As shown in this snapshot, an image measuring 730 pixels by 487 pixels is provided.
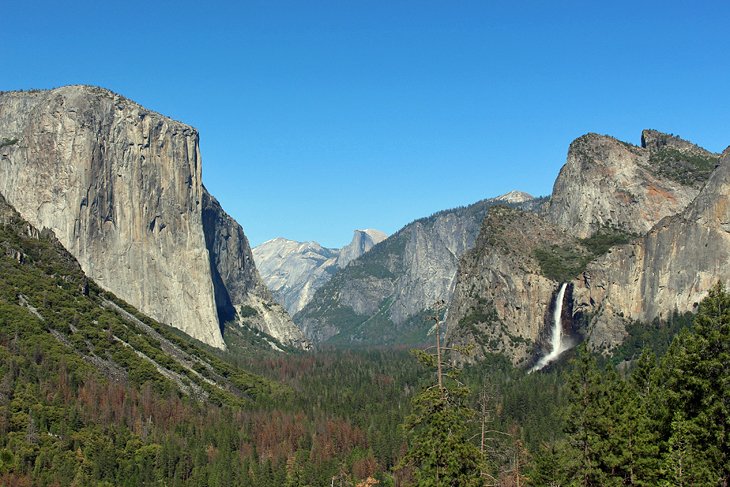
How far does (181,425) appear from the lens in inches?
5846

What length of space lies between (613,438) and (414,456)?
642 inches

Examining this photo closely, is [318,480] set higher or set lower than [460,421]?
lower

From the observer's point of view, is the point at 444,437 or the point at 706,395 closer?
the point at 444,437

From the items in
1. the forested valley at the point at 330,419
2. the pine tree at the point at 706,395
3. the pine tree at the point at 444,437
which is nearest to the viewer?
the pine tree at the point at 444,437

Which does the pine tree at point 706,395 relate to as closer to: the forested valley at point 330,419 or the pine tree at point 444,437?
the forested valley at point 330,419

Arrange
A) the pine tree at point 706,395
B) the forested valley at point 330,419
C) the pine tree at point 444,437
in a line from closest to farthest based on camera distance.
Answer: the pine tree at point 444,437, the pine tree at point 706,395, the forested valley at point 330,419

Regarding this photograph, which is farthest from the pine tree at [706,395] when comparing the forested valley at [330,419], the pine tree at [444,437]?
the pine tree at [444,437]

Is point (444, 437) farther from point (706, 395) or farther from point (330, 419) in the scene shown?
point (330, 419)

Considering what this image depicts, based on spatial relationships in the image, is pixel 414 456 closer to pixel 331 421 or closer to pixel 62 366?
Result: pixel 331 421

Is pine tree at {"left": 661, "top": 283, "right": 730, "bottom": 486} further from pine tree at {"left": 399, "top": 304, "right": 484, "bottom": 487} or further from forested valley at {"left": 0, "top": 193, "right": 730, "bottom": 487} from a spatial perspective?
pine tree at {"left": 399, "top": 304, "right": 484, "bottom": 487}

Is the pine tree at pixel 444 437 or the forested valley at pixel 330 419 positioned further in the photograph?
the forested valley at pixel 330 419

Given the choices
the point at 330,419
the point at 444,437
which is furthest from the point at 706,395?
the point at 330,419

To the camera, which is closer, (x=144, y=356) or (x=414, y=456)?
(x=414, y=456)

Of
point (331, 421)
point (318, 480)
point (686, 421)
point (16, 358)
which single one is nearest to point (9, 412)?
point (16, 358)
